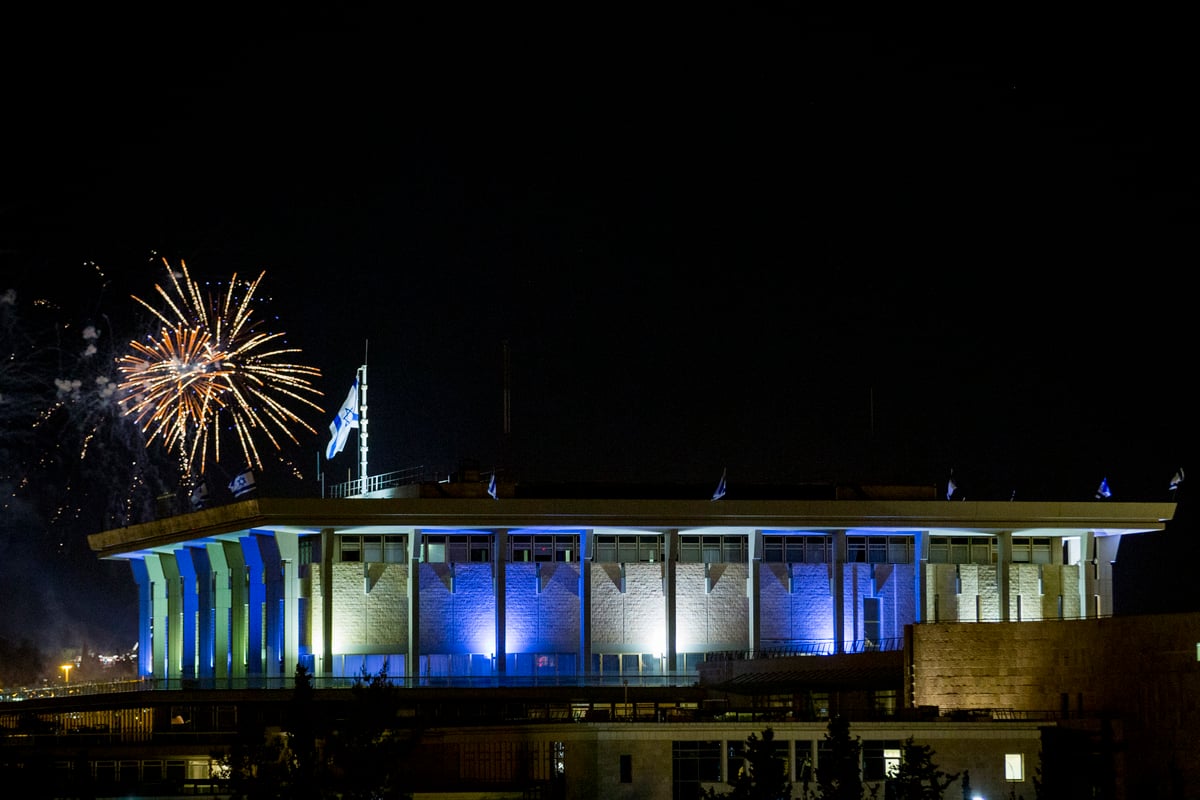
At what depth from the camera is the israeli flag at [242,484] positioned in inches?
3750

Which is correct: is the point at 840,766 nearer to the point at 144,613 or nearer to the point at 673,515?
the point at 673,515

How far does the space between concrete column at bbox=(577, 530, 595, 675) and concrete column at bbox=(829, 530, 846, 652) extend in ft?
39.3

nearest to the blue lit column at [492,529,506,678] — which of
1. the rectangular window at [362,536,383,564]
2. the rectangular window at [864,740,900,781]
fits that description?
the rectangular window at [362,536,383,564]

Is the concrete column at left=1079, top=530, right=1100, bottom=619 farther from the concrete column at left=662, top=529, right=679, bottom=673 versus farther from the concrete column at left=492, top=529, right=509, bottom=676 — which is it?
the concrete column at left=492, top=529, right=509, bottom=676

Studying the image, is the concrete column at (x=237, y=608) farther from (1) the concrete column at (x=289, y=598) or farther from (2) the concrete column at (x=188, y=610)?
(2) the concrete column at (x=188, y=610)

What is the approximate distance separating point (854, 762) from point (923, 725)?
7.78 metres

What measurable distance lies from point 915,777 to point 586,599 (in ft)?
147

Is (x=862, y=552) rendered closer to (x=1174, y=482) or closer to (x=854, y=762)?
(x=1174, y=482)

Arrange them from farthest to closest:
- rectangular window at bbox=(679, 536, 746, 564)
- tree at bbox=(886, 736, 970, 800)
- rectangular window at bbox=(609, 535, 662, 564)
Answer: rectangular window at bbox=(679, 536, 746, 564) → rectangular window at bbox=(609, 535, 662, 564) → tree at bbox=(886, 736, 970, 800)

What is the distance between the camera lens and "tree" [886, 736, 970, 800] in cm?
5191

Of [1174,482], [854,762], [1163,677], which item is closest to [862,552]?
[1174,482]

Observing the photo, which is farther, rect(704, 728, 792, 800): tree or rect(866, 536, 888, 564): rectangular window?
rect(866, 536, 888, 564): rectangular window

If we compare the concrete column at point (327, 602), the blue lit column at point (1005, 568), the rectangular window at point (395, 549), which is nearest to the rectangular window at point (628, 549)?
the rectangular window at point (395, 549)

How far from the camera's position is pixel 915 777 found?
53125mm
